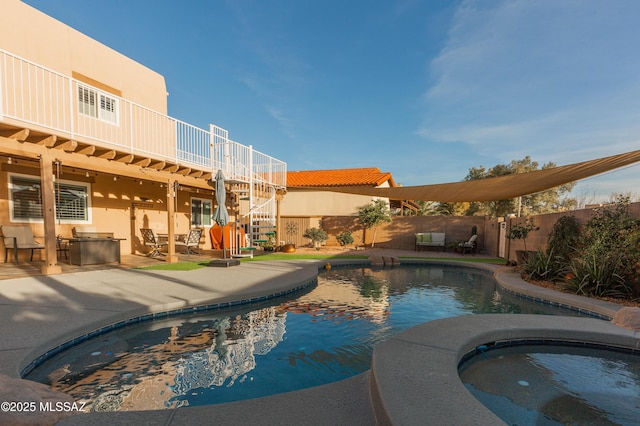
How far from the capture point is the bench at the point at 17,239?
24.1 ft

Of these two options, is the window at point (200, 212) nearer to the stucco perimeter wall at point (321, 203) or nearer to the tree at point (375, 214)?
the stucco perimeter wall at point (321, 203)

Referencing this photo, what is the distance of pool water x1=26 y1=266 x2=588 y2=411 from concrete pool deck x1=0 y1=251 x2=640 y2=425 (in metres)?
0.28

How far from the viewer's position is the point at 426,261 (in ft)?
37.7

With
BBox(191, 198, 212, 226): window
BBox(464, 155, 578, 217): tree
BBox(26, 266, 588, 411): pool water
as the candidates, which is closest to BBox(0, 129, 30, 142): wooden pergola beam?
BBox(26, 266, 588, 411): pool water

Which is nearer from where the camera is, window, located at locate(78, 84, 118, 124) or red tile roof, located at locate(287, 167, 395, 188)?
window, located at locate(78, 84, 118, 124)

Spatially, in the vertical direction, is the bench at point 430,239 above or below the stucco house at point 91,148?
below

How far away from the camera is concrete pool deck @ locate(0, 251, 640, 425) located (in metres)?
1.98

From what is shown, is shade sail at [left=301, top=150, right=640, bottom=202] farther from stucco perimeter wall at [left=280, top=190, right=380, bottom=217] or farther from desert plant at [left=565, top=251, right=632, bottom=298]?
stucco perimeter wall at [left=280, top=190, right=380, bottom=217]

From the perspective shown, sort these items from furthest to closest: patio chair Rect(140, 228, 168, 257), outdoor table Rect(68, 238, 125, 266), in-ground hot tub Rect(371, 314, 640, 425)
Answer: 1. patio chair Rect(140, 228, 168, 257)
2. outdoor table Rect(68, 238, 125, 266)
3. in-ground hot tub Rect(371, 314, 640, 425)

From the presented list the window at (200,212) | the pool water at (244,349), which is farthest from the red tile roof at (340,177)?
the pool water at (244,349)

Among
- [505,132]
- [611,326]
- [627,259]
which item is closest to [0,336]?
[611,326]

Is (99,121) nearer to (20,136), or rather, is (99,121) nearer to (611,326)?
→ (20,136)

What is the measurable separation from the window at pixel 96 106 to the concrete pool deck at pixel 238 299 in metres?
5.38

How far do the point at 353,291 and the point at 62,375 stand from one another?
17.3ft
